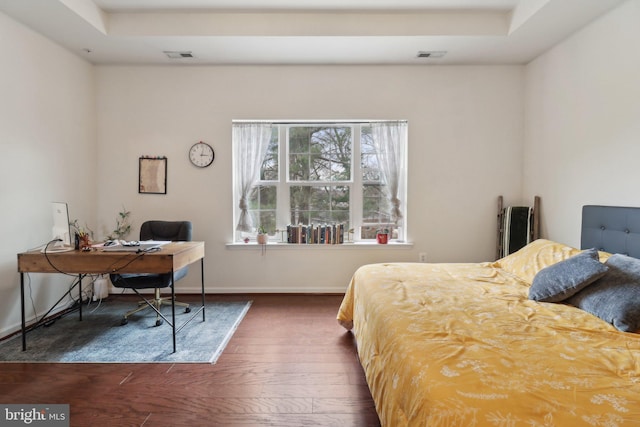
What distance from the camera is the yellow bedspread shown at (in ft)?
3.28

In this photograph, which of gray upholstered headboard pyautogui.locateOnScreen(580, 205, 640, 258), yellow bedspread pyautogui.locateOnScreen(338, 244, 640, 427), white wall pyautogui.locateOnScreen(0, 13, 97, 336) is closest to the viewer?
yellow bedspread pyautogui.locateOnScreen(338, 244, 640, 427)

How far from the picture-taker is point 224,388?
2.06 m

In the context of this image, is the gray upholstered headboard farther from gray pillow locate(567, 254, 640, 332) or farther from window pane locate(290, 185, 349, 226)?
window pane locate(290, 185, 349, 226)

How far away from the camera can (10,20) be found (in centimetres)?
280

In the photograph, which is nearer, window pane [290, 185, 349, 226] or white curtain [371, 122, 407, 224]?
white curtain [371, 122, 407, 224]

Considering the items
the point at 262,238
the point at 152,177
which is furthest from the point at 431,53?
the point at 152,177

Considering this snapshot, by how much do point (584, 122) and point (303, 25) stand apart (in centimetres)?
261

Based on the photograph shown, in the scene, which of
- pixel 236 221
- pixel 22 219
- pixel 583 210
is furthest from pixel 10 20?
pixel 583 210

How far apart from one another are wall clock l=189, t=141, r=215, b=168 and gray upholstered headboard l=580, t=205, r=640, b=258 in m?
3.68

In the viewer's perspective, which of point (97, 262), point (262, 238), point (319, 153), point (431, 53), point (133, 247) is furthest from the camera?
point (319, 153)

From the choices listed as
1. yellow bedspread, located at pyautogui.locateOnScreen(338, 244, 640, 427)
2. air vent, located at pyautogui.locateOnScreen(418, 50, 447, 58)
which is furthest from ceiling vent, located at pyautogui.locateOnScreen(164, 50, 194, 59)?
yellow bedspread, located at pyautogui.locateOnScreen(338, 244, 640, 427)

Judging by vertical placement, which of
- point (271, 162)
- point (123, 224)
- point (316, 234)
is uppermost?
point (271, 162)

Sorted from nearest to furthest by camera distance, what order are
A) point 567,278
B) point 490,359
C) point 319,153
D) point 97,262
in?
1. point 490,359
2. point 567,278
3. point 97,262
4. point 319,153

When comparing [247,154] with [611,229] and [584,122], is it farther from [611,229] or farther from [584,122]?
[611,229]
